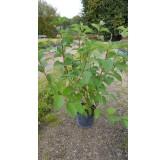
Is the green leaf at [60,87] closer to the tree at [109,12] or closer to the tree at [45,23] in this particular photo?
the tree at [45,23]

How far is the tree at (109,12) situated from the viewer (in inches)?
413

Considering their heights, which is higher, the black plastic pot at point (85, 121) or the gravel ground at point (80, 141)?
the black plastic pot at point (85, 121)

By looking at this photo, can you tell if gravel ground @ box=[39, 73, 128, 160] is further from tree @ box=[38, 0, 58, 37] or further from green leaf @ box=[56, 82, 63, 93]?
tree @ box=[38, 0, 58, 37]

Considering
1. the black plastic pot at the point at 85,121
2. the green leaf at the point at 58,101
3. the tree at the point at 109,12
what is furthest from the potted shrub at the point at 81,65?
the tree at the point at 109,12

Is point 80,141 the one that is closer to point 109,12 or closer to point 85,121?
point 85,121

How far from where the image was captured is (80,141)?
140 cm

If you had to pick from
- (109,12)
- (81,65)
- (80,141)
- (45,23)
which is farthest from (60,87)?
(109,12)

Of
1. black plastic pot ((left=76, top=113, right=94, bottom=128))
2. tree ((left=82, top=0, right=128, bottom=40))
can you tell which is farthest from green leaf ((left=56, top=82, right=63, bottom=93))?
tree ((left=82, top=0, right=128, bottom=40))

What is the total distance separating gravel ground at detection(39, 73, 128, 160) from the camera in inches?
50.3

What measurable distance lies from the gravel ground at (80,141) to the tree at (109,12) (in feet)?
31.3

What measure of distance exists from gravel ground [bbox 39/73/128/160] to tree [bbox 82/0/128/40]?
9545mm
